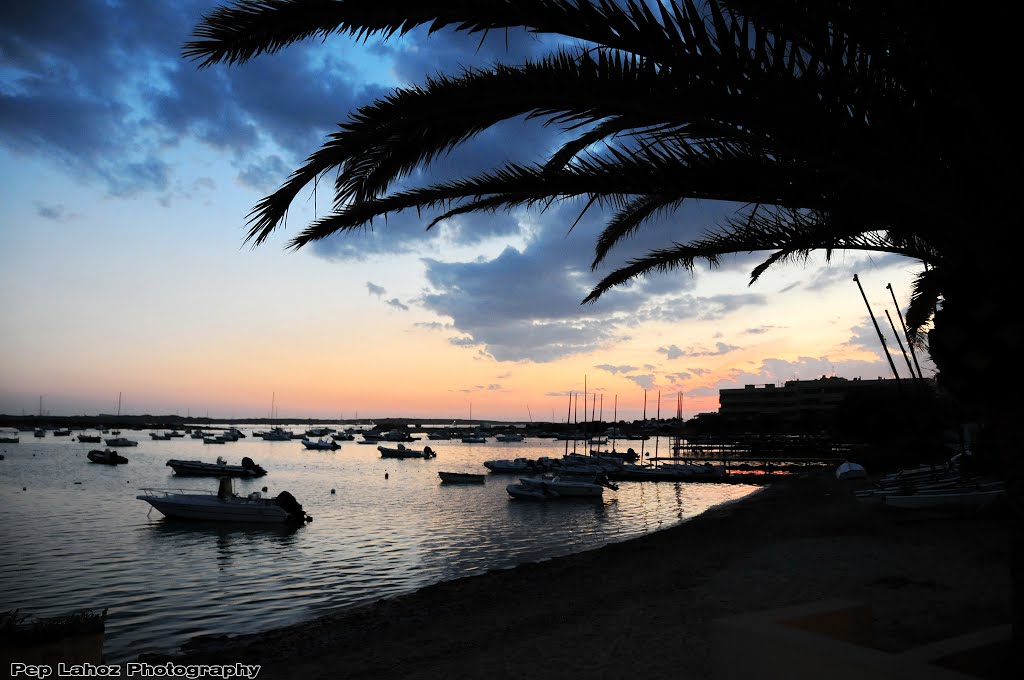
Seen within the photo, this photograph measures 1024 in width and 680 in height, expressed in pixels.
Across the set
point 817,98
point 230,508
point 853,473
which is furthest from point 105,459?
point 817,98

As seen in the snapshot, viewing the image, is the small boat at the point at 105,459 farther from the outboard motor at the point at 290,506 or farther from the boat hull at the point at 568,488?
the boat hull at the point at 568,488

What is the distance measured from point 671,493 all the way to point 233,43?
145ft

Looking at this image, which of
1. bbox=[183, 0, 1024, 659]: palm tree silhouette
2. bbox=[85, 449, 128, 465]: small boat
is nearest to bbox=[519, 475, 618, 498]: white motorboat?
bbox=[183, 0, 1024, 659]: palm tree silhouette

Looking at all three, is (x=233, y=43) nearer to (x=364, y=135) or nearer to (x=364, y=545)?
(x=364, y=135)

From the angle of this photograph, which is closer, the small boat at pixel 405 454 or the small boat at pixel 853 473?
the small boat at pixel 853 473

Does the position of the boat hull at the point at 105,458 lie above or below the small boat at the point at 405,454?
above

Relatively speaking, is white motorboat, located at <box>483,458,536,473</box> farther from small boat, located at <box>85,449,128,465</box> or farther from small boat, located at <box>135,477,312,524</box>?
small boat, located at <box>85,449,128,465</box>

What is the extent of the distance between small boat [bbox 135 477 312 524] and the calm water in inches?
22.1

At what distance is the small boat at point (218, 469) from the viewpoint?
56.1 meters

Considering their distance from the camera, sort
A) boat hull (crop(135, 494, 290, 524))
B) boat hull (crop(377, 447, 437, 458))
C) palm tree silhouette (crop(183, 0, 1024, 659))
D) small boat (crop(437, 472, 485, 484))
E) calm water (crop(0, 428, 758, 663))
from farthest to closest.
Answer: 1. boat hull (crop(377, 447, 437, 458))
2. small boat (crop(437, 472, 485, 484))
3. boat hull (crop(135, 494, 290, 524))
4. calm water (crop(0, 428, 758, 663))
5. palm tree silhouette (crop(183, 0, 1024, 659))

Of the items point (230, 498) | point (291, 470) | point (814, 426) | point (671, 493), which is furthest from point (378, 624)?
point (814, 426)

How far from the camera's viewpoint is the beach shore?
29.8 feet

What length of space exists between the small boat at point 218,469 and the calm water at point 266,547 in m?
8.89

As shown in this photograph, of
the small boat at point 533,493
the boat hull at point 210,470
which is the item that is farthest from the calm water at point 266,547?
the boat hull at point 210,470
